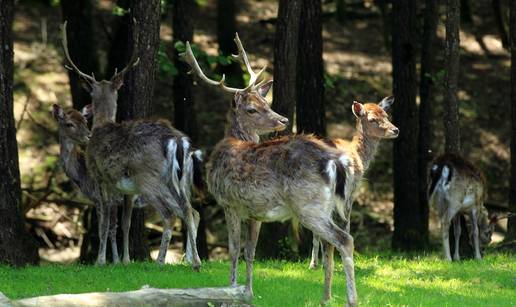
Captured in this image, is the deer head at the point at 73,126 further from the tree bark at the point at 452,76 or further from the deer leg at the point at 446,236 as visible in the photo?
the tree bark at the point at 452,76

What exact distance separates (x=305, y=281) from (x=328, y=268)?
5.91 ft

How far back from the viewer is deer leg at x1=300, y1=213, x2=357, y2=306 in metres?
8.28

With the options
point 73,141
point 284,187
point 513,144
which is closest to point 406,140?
point 513,144

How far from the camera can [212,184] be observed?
957 centimetres

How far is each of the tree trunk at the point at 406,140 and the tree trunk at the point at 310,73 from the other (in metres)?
1.65

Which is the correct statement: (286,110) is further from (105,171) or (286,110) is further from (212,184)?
(212,184)

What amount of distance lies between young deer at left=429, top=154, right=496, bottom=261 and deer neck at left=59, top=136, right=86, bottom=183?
16.2ft

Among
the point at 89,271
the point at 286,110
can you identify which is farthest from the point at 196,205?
the point at 89,271

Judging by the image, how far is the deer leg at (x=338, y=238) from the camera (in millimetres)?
8281

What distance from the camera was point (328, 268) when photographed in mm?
8773

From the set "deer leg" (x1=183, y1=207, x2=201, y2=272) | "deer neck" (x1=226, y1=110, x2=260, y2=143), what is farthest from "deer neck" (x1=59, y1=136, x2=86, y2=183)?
"deer neck" (x1=226, y1=110, x2=260, y2=143)

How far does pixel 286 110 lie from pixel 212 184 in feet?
13.4

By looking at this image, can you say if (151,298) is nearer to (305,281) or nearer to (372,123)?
(305,281)

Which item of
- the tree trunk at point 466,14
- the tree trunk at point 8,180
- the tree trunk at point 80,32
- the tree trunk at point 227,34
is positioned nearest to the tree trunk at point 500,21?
the tree trunk at point 466,14
